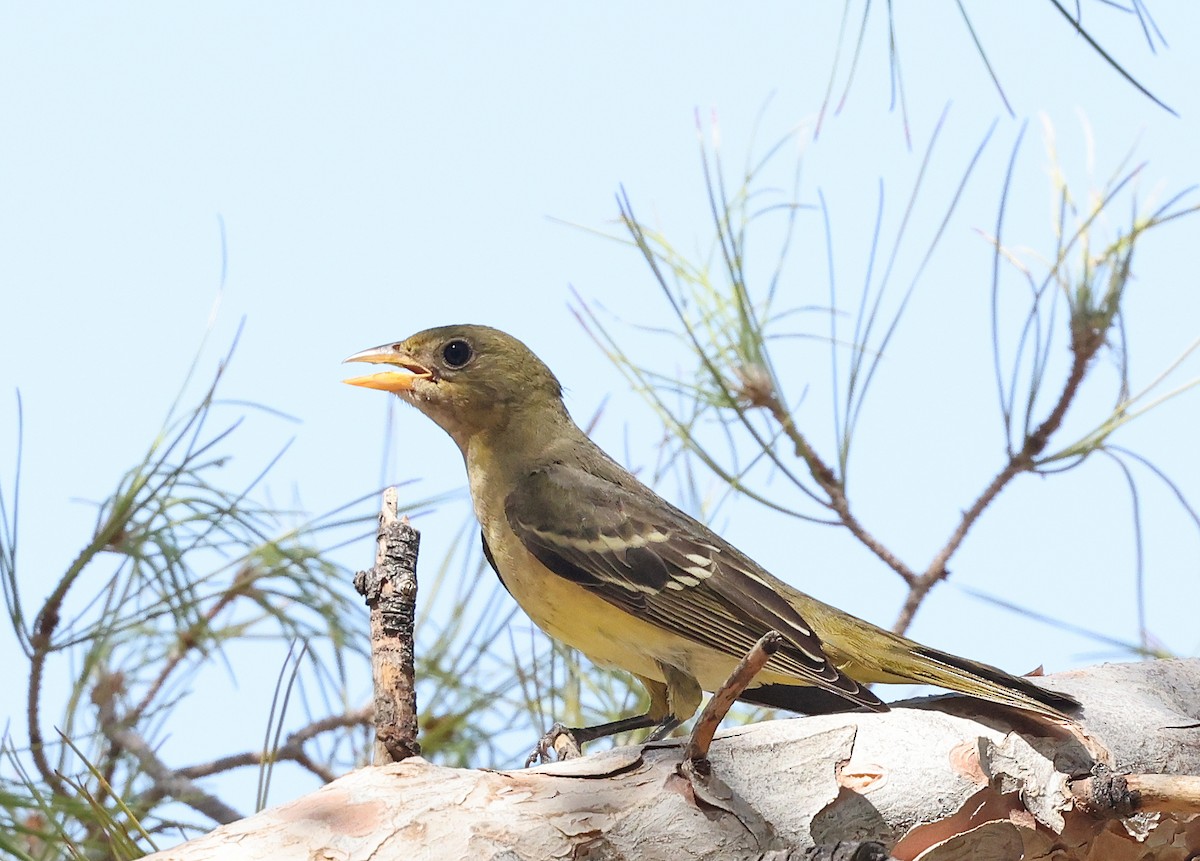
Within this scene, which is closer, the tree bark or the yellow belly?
the tree bark

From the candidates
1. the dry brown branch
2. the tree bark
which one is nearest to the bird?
the tree bark

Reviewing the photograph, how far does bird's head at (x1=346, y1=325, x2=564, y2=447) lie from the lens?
3.90 metres

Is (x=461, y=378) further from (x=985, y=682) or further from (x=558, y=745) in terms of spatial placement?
(x=985, y=682)

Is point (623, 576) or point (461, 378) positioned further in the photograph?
point (461, 378)

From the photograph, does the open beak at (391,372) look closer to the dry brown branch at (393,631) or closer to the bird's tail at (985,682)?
the dry brown branch at (393,631)

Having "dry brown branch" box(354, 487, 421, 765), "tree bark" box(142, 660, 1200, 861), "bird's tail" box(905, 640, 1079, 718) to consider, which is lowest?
"tree bark" box(142, 660, 1200, 861)

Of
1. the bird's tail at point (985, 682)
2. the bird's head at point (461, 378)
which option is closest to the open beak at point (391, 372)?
the bird's head at point (461, 378)

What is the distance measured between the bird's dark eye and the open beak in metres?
0.07

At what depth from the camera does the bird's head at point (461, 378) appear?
12.8ft

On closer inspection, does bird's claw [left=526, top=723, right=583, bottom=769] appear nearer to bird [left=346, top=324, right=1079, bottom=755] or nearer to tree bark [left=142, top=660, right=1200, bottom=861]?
bird [left=346, top=324, right=1079, bottom=755]

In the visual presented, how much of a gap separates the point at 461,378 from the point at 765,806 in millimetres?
2041

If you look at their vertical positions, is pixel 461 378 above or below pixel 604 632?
above

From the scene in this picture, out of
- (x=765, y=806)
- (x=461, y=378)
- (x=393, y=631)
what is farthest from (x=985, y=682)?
(x=461, y=378)

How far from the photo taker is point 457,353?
3951mm
